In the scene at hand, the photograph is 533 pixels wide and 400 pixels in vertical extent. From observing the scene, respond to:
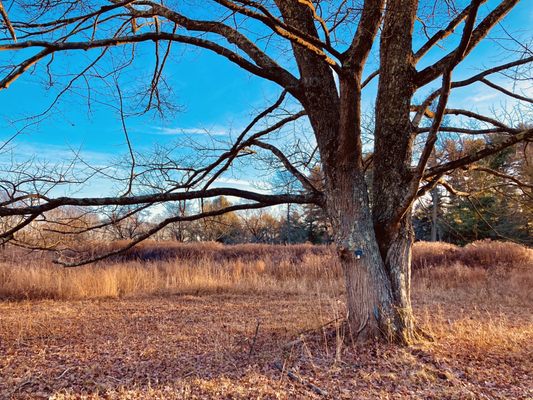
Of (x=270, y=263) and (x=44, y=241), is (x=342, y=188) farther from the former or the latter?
(x=270, y=263)

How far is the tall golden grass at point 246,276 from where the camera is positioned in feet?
25.0

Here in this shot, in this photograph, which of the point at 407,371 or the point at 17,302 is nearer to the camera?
the point at 407,371

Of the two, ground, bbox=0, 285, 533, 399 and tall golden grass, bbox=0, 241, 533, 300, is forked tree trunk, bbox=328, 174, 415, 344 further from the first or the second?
tall golden grass, bbox=0, 241, 533, 300

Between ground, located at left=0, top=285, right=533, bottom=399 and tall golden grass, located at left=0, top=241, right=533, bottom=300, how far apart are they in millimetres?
1603

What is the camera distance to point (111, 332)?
4.52m

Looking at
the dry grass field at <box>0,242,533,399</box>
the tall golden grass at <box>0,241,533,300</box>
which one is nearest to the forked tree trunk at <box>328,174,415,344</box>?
the dry grass field at <box>0,242,533,399</box>

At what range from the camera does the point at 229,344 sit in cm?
384

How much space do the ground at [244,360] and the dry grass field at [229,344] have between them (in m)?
0.01

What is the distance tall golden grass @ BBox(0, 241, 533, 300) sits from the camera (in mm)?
7613

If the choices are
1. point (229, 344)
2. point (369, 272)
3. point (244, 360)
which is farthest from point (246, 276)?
point (369, 272)

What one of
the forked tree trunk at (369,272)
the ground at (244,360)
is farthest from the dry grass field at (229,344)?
the forked tree trunk at (369,272)

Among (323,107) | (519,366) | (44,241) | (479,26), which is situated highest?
(479,26)

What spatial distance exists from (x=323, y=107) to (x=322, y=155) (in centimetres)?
50

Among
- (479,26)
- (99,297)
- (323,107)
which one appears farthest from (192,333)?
(479,26)
